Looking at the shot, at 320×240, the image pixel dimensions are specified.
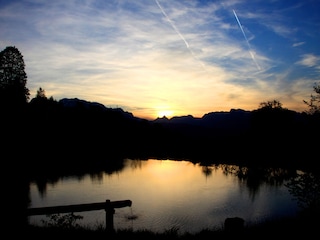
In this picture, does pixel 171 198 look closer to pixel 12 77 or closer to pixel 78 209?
pixel 78 209

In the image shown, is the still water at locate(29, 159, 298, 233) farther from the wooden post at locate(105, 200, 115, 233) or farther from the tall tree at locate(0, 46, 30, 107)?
the tall tree at locate(0, 46, 30, 107)

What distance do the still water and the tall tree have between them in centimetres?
2041

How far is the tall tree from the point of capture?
52.2m

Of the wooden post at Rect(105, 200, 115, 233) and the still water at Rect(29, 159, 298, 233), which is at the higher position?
the wooden post at Rect(105, 200, 115, 233)

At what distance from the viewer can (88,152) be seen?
87.8 metres

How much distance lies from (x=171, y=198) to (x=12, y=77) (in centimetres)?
3997

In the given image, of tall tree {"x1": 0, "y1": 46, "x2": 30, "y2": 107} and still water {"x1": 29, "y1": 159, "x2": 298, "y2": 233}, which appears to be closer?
still water {"x1": 29, "y1": 159, "x2": 298, "y2": 233}

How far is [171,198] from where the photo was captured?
3444 centimetres

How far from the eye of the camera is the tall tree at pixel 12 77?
2055 inches

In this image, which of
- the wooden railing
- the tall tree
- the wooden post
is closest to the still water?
the wooden post

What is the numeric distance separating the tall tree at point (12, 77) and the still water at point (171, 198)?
67.0 feet

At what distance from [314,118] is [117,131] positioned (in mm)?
104005

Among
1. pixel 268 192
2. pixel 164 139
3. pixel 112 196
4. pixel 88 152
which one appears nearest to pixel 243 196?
pixel 268 192

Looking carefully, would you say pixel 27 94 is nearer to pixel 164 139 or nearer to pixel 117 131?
pixel 117 131
